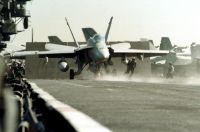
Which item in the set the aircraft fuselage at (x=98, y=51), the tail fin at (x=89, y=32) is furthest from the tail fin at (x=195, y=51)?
the aircraft fuselage at (x=98, y=51)

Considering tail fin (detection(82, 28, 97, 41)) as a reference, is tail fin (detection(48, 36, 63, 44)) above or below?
below

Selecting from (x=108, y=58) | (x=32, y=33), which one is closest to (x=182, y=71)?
(x=108, y=58)

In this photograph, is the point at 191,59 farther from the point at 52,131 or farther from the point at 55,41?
the point at 52,131

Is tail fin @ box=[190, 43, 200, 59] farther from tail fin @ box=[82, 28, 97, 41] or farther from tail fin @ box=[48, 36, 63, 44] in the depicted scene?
tail fin @ box=[82, 28, 97, 41]

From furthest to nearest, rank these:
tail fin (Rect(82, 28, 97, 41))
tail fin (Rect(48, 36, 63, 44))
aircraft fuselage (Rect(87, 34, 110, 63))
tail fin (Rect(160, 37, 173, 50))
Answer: tail fin (Rect(160, 37, 173, 50))
tail fin (Rect(48, 36, 63, 44))
tail fin (Rect(82, 28, 97, 41))
aircraft fuselage (Rect(87, 34, 110, 63))

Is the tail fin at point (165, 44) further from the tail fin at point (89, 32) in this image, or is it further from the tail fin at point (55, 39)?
the tail fin at point (89, 32)

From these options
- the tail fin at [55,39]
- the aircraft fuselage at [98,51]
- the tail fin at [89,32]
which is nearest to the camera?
the aircraft fuselage at [98,51]

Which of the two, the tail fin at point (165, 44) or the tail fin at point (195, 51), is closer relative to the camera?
the tail fin at point (195, 51)

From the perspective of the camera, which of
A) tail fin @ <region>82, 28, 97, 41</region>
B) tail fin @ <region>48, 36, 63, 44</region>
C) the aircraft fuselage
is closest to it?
the aircraft fuselage

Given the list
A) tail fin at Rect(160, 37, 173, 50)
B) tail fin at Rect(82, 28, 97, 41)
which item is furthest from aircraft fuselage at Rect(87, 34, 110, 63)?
tail fin at Rect(160, 37, 173, 50)

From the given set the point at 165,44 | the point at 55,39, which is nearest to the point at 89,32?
the point at 55,39

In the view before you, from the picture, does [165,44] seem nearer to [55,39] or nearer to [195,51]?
[195,51]

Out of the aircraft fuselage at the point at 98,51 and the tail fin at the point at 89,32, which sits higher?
the tail fin at the point at 89,32

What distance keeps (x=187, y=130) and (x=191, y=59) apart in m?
94.6
